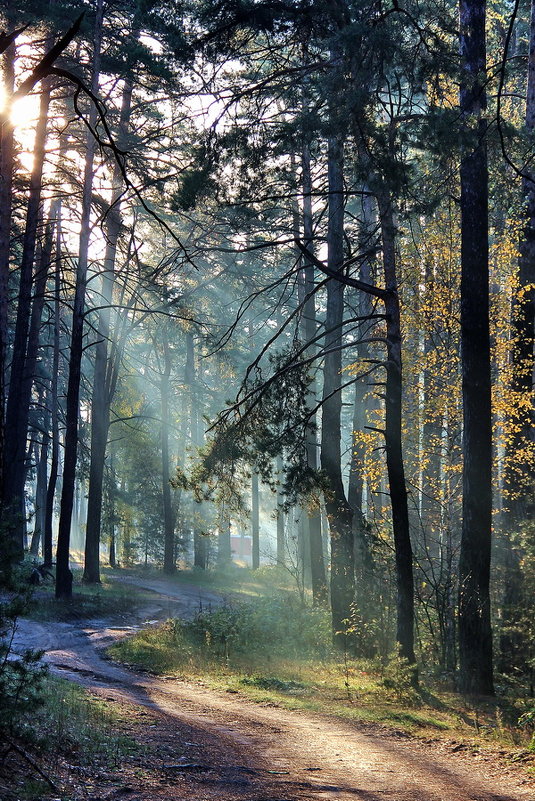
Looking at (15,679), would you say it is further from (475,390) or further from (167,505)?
(167,505)

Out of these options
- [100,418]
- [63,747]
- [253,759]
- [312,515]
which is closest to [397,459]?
[253,759]

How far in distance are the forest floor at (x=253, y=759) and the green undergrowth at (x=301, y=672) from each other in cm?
61

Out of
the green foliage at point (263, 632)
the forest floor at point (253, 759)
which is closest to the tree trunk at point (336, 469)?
the green foliage at point (263, 632)

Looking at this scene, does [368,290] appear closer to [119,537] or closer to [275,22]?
[275,22]

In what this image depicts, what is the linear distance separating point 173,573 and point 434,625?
947 inches

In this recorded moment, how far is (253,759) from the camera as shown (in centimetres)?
758

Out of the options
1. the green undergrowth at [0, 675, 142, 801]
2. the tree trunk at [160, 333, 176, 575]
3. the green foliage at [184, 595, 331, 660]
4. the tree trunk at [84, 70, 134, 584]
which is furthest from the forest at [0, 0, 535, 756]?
the tree trunk at [160, 333, 176, 575]

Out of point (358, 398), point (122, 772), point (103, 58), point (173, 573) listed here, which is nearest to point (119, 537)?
point (173, 573)

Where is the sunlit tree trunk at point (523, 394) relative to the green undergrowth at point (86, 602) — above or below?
above

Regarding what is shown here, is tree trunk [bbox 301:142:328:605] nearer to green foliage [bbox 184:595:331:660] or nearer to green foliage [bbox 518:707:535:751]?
green foliage [bbox 184:595:331:660]

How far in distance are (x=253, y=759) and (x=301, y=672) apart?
254 inches

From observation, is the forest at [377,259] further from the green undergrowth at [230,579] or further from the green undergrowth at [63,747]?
the green undergrowth at [230,579]

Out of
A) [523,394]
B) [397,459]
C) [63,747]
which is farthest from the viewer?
[523,394]

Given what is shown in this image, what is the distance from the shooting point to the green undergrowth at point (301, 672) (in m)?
10.0
